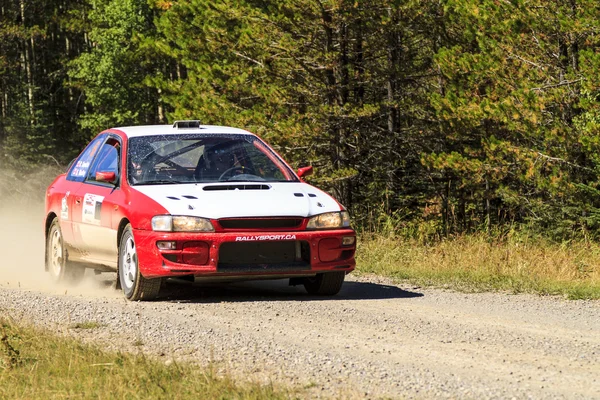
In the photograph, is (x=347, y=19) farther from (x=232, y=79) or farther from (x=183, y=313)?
(x=183, y=313)

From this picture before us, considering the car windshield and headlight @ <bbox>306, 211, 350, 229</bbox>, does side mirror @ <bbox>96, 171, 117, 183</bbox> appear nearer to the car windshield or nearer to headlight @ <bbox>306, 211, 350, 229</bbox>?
the car windshield

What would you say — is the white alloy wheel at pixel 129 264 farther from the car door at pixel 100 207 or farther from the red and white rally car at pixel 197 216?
the car door at pixel 100 207

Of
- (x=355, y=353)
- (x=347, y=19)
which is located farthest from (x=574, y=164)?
(x=355, y=353)

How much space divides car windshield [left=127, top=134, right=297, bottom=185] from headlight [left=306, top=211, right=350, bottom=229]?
3.18ft

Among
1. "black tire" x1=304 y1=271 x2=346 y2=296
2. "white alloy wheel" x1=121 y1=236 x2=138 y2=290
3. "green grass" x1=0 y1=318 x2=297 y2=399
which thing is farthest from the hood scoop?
"green grass" x1=0 y1=318 x2=297 y2=399

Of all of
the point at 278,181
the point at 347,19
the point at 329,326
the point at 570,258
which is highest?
the point at 347,19

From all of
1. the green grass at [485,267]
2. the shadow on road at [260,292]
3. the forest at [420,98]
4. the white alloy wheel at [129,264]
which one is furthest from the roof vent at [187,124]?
the forest at [420,98]

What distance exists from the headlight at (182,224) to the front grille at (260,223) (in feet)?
0.46

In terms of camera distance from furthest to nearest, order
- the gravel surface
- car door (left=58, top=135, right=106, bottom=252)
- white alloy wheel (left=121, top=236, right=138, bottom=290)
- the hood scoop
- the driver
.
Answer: car door (left=58, top=135, right=106, bottom=252), the driver, the hood scoop, white alloy wheel (left=121, top=236, right=138, bottom=290), the gravel surface

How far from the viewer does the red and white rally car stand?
9.24 meters

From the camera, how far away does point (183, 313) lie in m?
8.80

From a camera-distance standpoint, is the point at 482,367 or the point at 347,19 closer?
the point at 482,367

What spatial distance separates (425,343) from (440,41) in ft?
59.7

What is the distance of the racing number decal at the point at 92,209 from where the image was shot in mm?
10438
